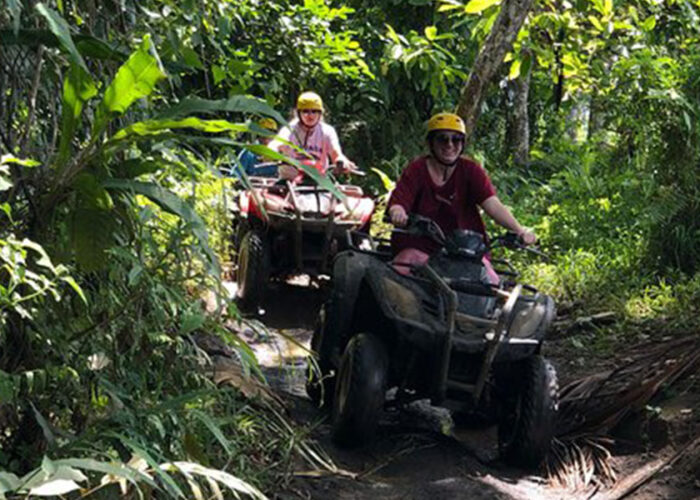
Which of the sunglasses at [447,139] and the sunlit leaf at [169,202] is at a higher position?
the sunglasses at [447,139]

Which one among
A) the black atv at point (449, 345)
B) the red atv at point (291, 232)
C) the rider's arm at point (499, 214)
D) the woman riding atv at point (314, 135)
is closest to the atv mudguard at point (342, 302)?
the black atv at point (449, 345)

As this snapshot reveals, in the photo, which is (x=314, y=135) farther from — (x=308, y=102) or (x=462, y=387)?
(x=462, y=387)

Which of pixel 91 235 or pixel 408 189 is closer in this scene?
pixel 91 235

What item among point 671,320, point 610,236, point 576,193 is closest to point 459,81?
point 576,193

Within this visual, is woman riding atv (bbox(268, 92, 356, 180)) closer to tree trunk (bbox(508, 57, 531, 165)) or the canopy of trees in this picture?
the canopy of trees

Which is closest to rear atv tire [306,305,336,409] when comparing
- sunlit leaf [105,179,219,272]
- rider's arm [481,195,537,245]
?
rider's arm [481,195,537,245]

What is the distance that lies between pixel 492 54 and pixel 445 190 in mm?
2698

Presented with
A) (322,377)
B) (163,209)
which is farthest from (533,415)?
(163,209)

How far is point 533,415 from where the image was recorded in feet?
17.3

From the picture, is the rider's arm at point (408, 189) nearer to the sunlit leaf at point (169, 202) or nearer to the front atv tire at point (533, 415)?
the front atv tire at point (533, 415)

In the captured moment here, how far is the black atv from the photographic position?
5238 millimetres

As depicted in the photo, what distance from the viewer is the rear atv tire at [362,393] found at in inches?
206

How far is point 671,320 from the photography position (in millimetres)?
7398

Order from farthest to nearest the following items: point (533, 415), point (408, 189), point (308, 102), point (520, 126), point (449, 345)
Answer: point (520, 126) < point (308, 102) < point (408, 189) < point (533, 415) < point (449, 345)
